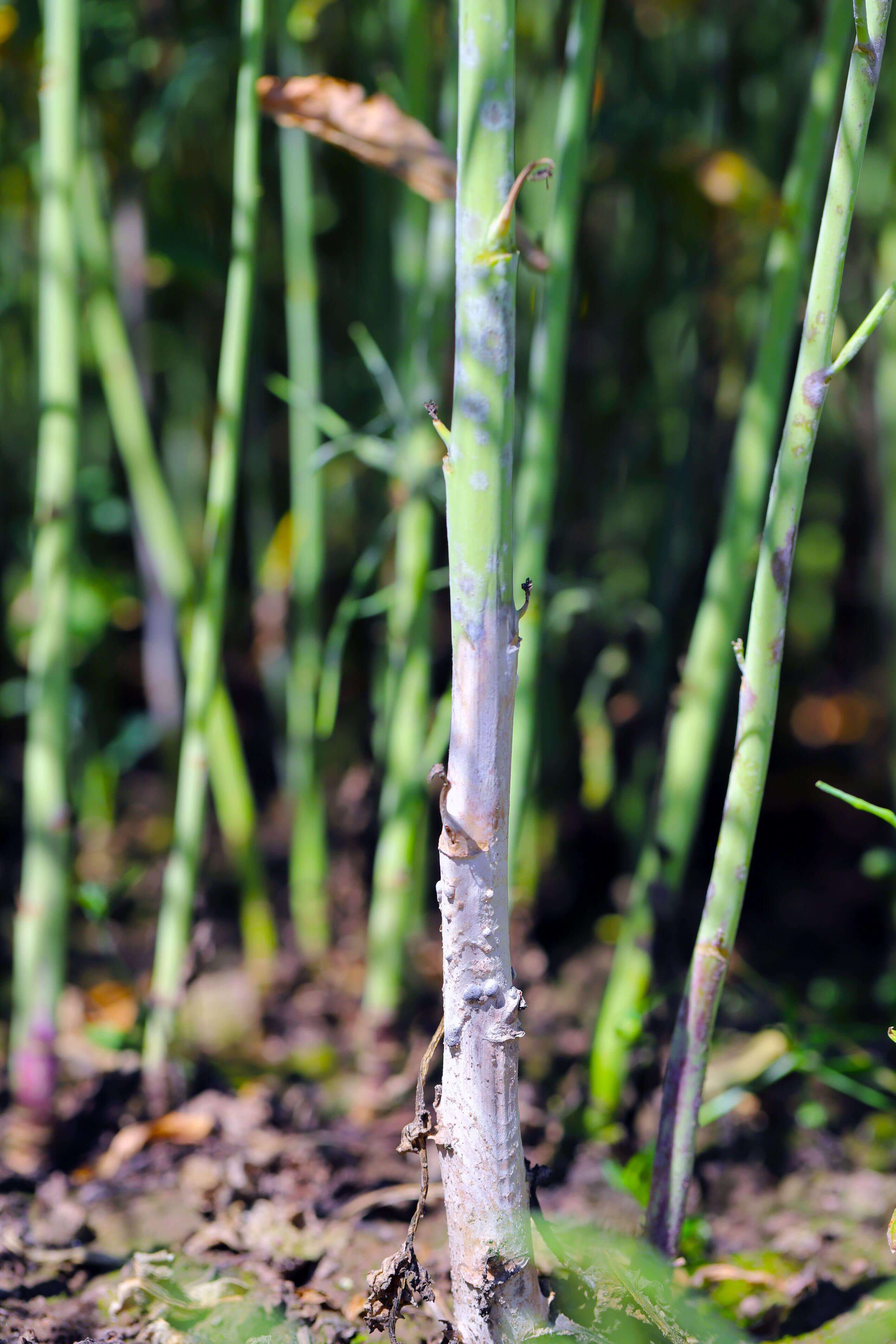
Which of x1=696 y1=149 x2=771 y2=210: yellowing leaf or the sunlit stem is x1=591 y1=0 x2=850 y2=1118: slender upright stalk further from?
the sunlit stem

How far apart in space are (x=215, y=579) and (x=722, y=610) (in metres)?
0.41

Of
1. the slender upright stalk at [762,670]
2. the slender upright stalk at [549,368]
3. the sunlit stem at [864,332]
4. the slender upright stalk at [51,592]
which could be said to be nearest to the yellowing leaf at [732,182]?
the slender upright stalk at [549,368]

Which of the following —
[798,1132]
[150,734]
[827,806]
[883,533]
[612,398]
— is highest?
[612,398]

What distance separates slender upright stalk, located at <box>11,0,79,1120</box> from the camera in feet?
2.52

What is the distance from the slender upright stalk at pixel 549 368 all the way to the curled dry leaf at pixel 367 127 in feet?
0.27

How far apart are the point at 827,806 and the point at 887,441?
2.35 ft

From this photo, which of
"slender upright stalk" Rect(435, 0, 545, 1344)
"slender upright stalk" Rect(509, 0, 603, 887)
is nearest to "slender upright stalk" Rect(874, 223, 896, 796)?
"slender upright stalk" Rect(509, 0, 603, 887)

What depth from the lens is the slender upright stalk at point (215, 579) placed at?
0.76m

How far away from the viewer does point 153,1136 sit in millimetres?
854

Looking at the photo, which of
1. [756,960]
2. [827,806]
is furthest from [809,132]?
[827,806]

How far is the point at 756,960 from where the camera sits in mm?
1187

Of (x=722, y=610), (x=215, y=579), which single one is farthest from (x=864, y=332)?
(x=215, y=579)

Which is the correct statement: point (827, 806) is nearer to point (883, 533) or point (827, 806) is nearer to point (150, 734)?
point (883, 533)

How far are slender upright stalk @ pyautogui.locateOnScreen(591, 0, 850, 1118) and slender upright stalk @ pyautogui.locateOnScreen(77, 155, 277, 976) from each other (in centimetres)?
41
